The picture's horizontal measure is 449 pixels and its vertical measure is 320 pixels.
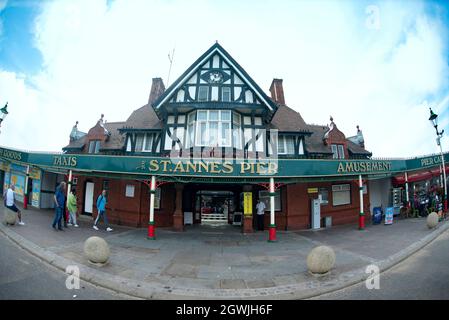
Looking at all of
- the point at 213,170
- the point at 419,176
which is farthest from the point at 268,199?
the point at 419,176

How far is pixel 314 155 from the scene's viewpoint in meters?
15.0

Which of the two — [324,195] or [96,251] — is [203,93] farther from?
[324,195]

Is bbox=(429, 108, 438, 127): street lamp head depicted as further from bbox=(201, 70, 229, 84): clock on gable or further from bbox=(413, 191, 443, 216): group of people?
bbox=(201, 70, 229, 84): clock on gable

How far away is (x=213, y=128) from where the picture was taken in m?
12.9

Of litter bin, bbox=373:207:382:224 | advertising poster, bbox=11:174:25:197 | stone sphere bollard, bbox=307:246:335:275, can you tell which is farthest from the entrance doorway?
advertising poster, bbox=11:174:25:197

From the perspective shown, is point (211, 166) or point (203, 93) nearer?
point (211, 166)

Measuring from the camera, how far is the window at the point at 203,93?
1389 centimetres

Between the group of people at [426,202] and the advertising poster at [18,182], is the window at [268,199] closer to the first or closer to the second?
the group of people at [426,202]

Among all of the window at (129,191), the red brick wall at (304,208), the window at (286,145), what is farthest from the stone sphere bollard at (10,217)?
the window at (286,145)

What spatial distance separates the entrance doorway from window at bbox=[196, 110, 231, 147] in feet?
12.7

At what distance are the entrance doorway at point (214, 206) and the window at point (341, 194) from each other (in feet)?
24.4

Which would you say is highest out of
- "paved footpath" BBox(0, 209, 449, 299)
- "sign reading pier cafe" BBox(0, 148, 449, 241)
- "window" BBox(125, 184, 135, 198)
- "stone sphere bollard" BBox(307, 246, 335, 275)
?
"sign reading pier cafe" BBox(0, 148, 449, 241)

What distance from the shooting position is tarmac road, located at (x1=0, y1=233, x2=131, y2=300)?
456 centimetres

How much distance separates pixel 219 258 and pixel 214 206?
24.3 ft
